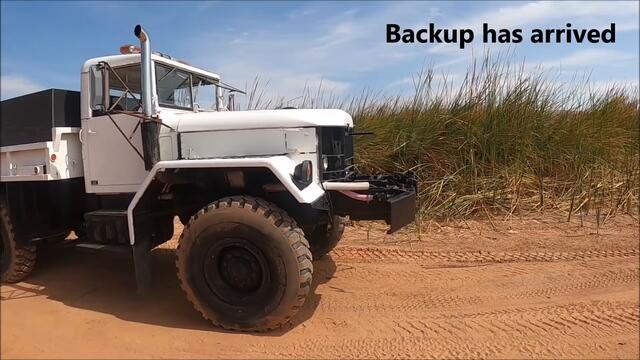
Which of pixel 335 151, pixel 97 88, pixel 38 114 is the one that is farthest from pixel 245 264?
pixel 38 114

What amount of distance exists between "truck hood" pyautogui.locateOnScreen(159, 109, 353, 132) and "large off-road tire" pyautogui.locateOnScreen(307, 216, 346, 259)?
4.27ft

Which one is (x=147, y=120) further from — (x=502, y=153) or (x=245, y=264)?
(x=502, y=153)

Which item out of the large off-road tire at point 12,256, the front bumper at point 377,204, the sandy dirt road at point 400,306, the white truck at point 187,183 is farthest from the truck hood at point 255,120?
the large off-road tire at point 12,256

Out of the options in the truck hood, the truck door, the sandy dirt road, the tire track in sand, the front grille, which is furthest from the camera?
the tire track in sand

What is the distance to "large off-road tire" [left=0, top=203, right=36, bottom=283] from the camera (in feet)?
15.7

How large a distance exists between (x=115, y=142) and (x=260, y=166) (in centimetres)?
172

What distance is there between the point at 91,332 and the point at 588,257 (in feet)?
15.5

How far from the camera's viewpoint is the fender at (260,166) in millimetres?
3453

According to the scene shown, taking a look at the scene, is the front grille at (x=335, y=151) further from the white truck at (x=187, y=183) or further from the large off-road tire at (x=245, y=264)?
the large off-road tire at (x=245, y=264)

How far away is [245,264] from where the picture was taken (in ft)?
12.0

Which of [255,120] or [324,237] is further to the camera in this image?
[324,237]

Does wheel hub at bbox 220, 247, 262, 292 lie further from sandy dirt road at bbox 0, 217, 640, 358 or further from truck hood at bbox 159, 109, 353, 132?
truck hood at bbox 159, 109, 353, 132

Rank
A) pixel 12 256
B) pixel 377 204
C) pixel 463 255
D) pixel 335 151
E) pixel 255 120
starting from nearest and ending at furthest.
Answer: pixel 255 120 < pixel 377 204 < pixel 335 151 < pixel 12 256 < pixel 463 255

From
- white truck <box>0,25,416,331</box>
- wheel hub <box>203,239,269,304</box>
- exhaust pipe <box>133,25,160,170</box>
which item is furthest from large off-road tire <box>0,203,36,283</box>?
wheel hub <box>203,239,269,304</box>
